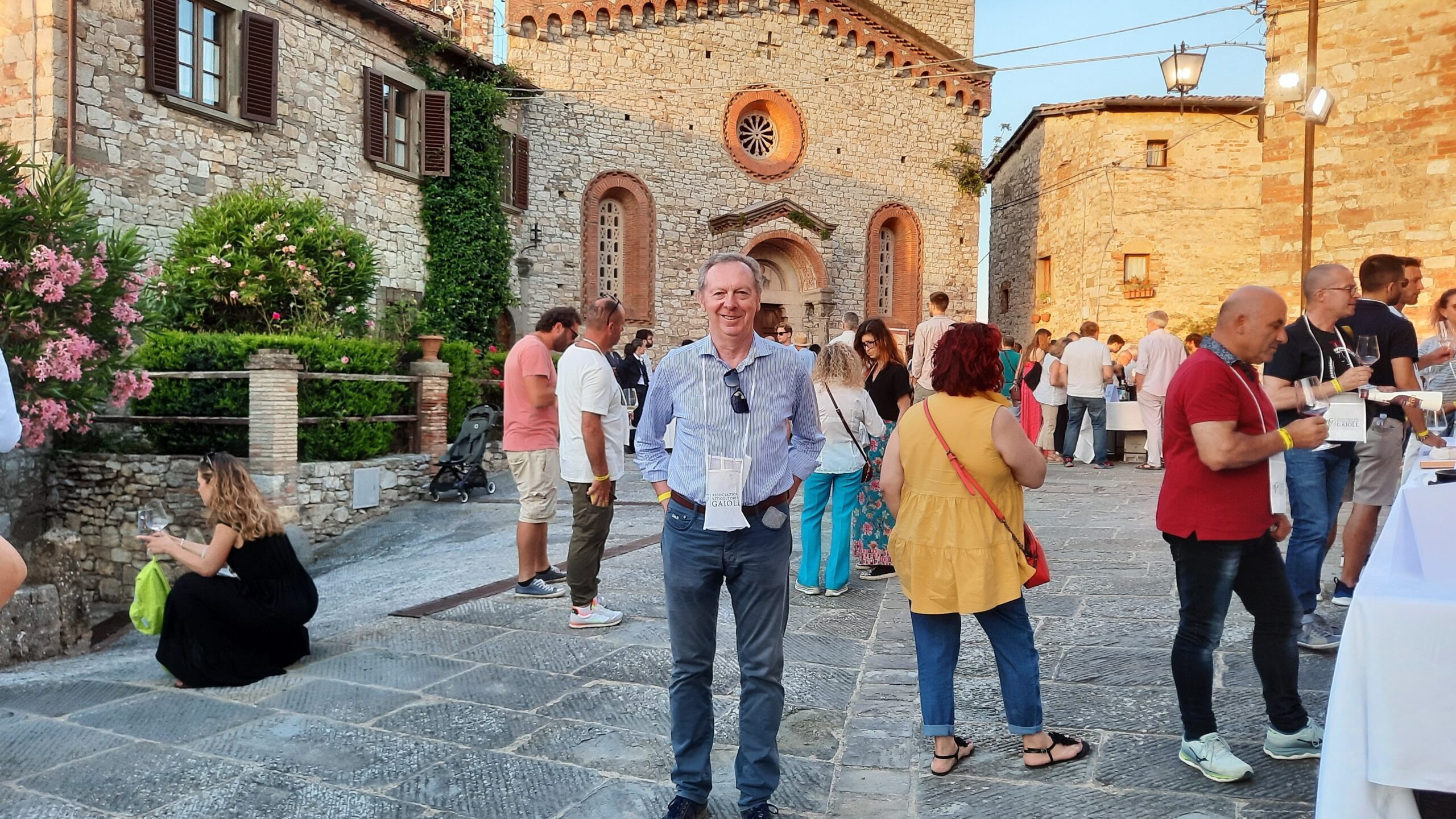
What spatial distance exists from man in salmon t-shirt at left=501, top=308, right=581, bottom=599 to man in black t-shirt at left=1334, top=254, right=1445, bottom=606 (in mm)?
4269

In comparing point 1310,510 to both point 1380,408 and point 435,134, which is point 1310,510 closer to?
point 1380,408

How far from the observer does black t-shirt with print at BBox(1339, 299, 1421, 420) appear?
16.0 feet

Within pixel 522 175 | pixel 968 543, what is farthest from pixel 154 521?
pixel 522 175

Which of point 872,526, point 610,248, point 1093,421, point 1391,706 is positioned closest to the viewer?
point 1391,706

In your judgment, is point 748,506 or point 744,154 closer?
point 748,506

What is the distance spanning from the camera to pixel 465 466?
1144cm

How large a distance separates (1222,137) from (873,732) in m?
23.0

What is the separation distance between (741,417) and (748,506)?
Answer: 28 cm

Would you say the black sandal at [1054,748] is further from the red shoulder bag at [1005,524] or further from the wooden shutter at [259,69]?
the wooden shutter at [259,69]

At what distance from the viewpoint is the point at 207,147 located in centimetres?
1305

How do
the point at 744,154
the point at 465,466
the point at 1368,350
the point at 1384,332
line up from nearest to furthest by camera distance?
the point at 1368,350, the point at 1384,332, the point at 465,466, the point at 744,154

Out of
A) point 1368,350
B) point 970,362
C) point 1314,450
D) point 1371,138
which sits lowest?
point 1314,450

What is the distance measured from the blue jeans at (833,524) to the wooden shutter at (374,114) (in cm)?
1233

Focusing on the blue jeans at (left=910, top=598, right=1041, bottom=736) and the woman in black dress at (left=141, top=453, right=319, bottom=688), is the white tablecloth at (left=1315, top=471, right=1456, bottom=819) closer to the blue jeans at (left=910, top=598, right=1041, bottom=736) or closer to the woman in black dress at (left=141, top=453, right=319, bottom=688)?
the blue jeans at (left=910, top=598, right=1041, bottom=736)
